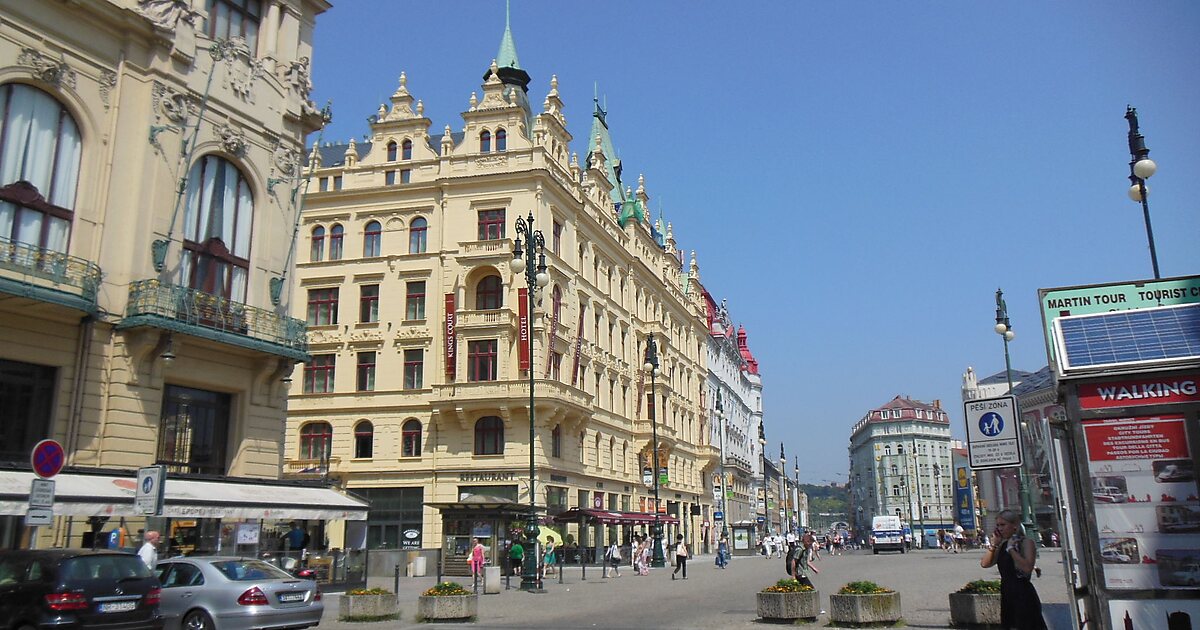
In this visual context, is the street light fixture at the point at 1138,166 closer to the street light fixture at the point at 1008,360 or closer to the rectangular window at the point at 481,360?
the street light fixture at the point at 1008,360

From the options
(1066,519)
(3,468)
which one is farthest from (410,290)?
(1066,519)

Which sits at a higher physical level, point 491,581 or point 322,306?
point 322,306

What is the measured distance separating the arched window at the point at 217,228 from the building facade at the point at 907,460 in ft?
481

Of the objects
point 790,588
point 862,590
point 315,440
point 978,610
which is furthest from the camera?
point 315,440

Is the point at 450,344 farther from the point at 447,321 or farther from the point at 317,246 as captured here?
the point at 317,246

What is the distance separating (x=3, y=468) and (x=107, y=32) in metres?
11.0

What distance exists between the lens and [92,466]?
2136 cm

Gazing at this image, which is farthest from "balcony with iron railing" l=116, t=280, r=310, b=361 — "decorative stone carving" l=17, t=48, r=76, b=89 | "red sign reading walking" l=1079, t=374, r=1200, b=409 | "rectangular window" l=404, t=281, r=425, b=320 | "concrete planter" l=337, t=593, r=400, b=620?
"red sign reading walking" l=1079, t=374, r=1200, b=409

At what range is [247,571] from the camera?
15102mm

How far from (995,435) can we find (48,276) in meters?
19.7

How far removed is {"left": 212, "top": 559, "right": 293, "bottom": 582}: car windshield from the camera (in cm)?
1488

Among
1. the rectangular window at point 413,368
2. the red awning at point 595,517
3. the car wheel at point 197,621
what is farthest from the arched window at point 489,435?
the car wheel at point 197,621

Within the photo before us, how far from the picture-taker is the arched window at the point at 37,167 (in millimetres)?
20844


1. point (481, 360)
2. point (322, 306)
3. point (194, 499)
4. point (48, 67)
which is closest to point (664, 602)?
point (194, 499)
